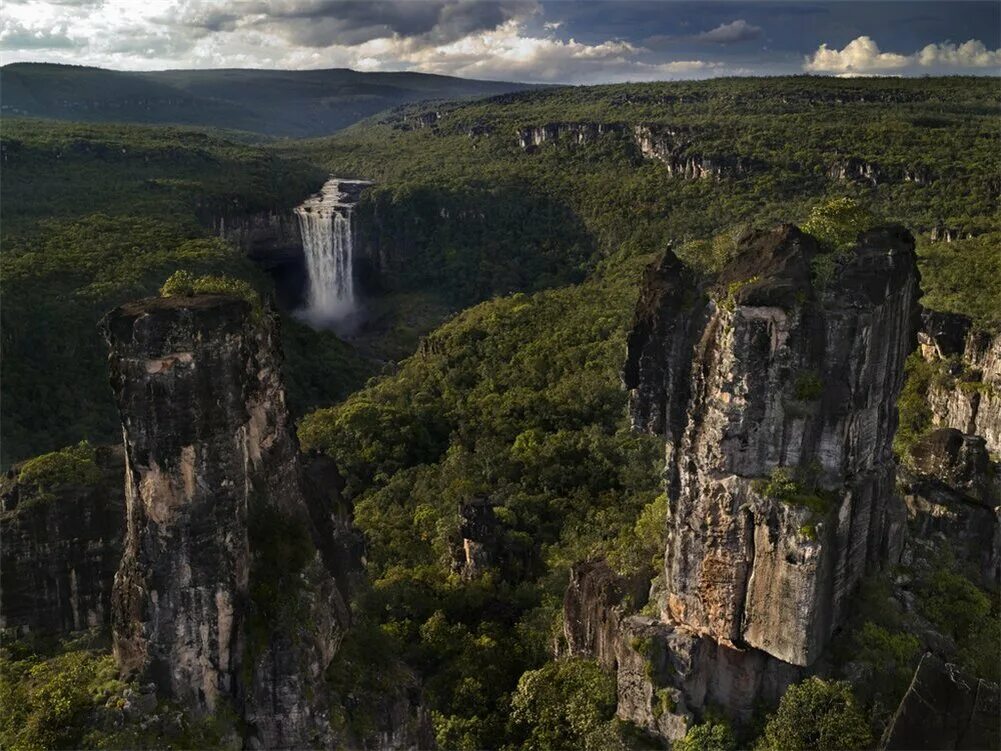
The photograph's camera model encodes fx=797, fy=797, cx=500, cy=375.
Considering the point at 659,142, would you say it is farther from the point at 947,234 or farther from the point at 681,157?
the point at 947,234

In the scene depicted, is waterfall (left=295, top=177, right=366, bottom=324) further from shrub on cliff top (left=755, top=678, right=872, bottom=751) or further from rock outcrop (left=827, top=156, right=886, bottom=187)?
shrub on cliff top (left=755, top=678, right=872, bottom=751)

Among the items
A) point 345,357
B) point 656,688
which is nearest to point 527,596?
point 656,688

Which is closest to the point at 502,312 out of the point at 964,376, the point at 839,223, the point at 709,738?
the point at 964,376

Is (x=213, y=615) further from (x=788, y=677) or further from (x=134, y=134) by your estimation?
(x=134, y=134)

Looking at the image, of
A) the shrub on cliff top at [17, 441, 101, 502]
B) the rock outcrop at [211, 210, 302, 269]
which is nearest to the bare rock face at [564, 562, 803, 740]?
the shrub on cliff top at [17, 441, 101, 502]

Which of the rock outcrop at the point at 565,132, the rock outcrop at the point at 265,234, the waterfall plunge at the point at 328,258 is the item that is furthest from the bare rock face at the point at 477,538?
the rock outcrop at the point at 565,132
